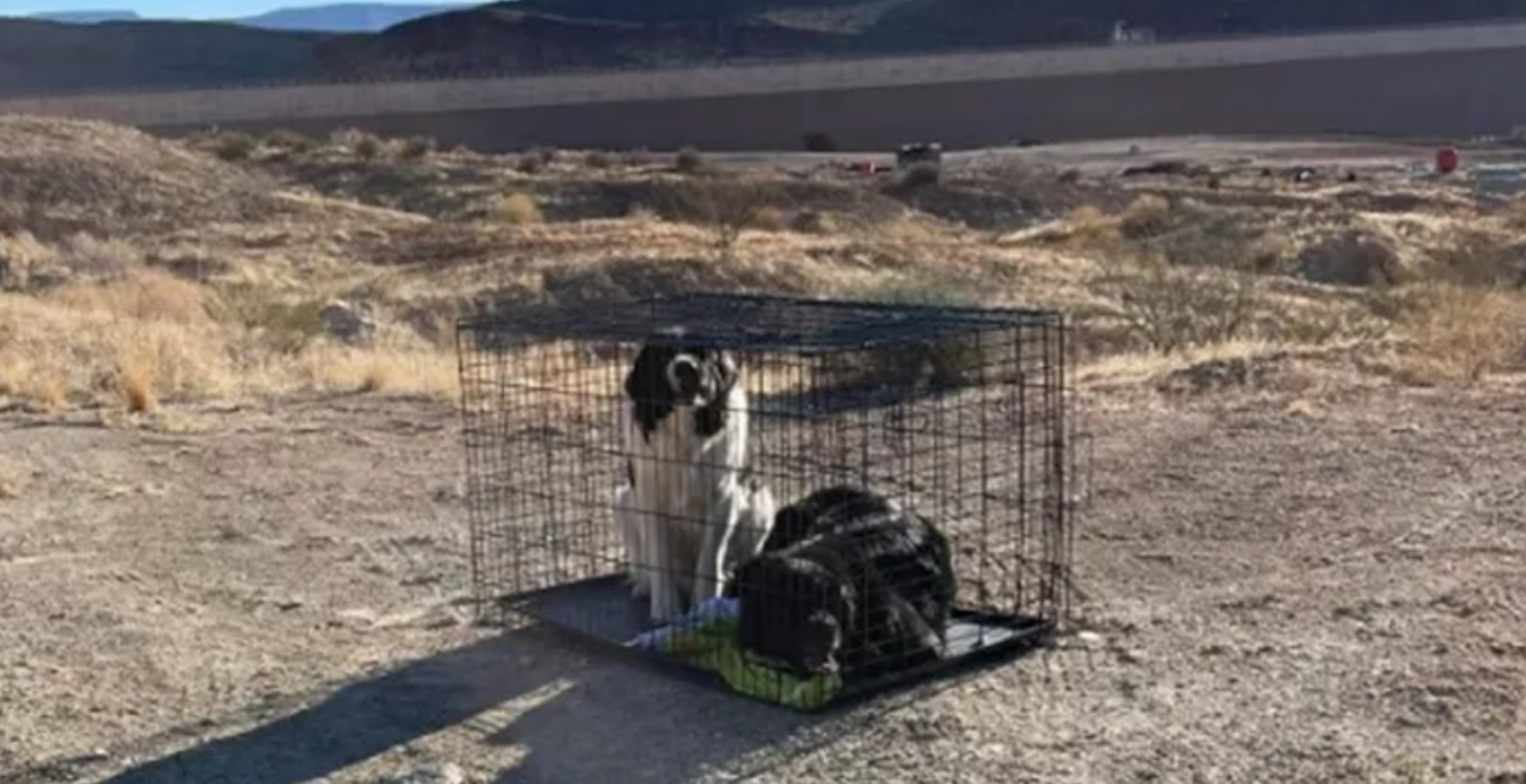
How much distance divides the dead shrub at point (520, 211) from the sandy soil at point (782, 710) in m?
38.8

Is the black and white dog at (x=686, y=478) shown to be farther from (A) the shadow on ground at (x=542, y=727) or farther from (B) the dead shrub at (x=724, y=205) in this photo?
(B) the dead shrub at (x=724, y=205)

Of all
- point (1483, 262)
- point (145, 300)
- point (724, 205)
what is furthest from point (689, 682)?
point (724, 205)

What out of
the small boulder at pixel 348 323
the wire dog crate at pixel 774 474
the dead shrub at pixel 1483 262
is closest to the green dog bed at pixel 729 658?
the wire dog crate at pixel 774 474

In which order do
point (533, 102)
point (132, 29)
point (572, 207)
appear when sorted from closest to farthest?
point (572, 207) < point (533, 102) < point (132, 29)

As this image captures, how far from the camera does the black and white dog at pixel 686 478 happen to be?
8.76 m

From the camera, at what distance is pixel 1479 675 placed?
8.03m

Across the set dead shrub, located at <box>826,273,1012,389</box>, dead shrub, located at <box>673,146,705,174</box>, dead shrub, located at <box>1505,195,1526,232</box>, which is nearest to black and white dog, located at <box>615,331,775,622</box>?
dead shrub, located at <box>826,273,1012,389</box>

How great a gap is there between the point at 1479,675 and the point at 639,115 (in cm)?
9041

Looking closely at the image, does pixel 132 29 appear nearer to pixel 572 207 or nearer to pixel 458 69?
pixel 458 69

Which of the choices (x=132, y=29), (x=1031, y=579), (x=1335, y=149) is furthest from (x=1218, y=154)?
(x=132, y=29)

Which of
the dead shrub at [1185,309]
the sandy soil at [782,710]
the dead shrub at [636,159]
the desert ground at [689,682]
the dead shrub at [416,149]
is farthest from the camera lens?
the dead shrub at [636,159]

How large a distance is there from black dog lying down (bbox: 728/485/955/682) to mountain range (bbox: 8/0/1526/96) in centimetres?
12095

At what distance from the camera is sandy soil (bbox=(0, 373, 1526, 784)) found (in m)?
7.43

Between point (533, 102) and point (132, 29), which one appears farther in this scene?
point (132, 29)
